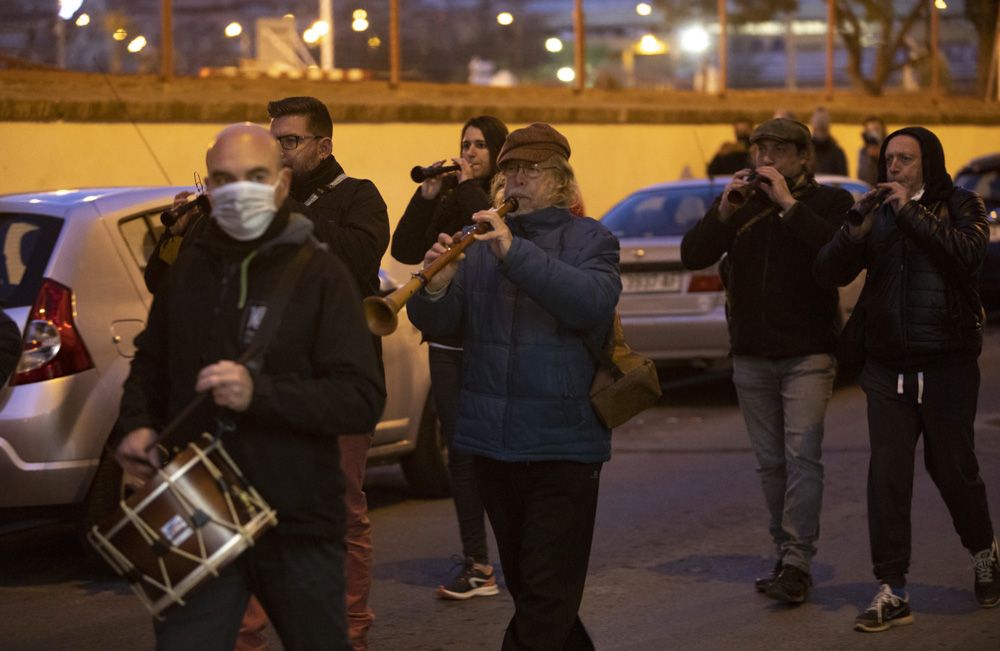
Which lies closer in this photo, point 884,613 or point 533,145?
point 533,145

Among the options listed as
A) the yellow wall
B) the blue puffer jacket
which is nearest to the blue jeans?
the blue puffer jacket

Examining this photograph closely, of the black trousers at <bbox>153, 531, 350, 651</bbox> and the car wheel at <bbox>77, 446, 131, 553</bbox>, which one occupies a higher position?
the black trousers at <bbox>153, 531, 350, 651</bbox>

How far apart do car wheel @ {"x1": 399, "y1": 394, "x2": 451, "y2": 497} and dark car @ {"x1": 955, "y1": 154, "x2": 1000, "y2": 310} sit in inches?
374

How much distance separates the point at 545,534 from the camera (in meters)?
5.36

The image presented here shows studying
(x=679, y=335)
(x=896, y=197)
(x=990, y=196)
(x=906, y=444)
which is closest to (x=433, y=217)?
(x=896, y=197)

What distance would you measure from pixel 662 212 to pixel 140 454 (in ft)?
32.0

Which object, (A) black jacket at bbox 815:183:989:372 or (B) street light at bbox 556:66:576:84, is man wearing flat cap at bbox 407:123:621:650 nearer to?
(A) black jacket at bbox 815:183:989:372

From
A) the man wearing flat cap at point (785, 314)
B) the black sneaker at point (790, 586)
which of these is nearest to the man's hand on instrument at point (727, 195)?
the man wearing flat cap at point (785, 314)

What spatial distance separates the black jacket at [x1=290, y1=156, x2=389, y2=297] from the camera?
232 inches

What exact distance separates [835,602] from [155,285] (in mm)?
3096

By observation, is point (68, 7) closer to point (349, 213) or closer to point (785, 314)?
point (785, 314)

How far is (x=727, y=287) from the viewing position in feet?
24.6

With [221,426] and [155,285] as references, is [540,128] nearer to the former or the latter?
[155,285]

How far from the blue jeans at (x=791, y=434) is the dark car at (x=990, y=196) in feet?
35.7
